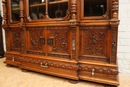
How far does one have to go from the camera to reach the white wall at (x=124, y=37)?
185 centimetres

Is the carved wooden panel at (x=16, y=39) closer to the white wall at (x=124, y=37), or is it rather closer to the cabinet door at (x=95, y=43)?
the cabinet door at (x=95, y=43)

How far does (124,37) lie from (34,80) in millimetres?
1574

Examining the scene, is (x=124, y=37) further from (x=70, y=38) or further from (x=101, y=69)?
(x=70, y=38)

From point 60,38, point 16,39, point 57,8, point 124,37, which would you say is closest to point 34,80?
point 60,38

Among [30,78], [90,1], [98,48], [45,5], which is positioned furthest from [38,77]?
[90,1]

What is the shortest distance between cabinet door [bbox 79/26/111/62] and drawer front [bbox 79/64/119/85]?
0.11 m

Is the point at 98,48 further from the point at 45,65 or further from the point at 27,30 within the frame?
the point at 27,30

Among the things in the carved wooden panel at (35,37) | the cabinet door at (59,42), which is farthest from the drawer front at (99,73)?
the carved wooden panel at (35,37)

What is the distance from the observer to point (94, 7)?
1.56 metres

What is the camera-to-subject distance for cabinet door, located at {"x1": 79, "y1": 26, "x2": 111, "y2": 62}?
1.49 meters

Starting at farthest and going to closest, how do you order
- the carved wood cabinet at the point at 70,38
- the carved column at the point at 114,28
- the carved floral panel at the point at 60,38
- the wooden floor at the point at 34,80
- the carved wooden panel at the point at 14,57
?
1. the carved wooden panel at the point at 14,57
2. the carved floral panel at the point at 60,38
3. the wooden floor at the point at 34,80
4. the carved wood cabinet at the point at 70,38
5. the carved column at the point at 114,28

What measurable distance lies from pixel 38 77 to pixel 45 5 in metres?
1.14

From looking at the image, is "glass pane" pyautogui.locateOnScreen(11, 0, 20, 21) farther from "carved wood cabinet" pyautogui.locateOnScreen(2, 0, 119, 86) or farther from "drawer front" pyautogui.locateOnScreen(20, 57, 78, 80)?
"drawer front" pyautogui.locateOnScreen(20, 57, 78, 80)

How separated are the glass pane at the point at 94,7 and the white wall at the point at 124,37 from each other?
0.55 metres
